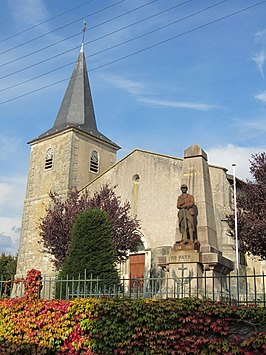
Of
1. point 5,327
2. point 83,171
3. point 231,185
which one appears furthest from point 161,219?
point 5,327

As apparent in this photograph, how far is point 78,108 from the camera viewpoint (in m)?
31.1

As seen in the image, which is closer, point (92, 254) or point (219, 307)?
point (219, 307)

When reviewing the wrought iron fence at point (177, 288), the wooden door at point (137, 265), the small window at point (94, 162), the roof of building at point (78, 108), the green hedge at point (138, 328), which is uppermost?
the roof of building at point (78, 108)

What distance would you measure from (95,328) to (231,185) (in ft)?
56.1

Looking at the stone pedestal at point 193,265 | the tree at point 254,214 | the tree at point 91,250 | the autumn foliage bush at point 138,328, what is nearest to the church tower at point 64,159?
the tree at point 254,214

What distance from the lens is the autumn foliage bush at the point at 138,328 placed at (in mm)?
5691

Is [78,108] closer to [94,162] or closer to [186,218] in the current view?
[94,162]

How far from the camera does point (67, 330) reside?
6938 mm

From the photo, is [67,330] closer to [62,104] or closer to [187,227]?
[187,227]

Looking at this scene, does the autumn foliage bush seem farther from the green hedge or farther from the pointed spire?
the pointed spire

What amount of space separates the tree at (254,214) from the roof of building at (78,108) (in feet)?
44.0

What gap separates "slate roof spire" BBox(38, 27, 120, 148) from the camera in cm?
3056

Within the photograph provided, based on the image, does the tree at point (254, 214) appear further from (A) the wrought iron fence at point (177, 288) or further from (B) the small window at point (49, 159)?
(B) the small window at point (49, 159)

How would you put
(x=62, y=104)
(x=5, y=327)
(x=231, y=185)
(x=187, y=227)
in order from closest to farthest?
1. (x=5, y=327)
2. (x=187, y=227)
3. (x=231, y=185)
4. (x=62, y=104)
